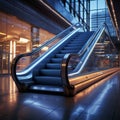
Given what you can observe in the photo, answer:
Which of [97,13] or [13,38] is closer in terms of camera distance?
[13,38]

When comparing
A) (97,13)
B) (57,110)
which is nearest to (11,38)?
(57,110)

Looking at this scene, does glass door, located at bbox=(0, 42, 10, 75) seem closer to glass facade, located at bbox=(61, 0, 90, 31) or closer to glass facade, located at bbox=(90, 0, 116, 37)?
glass facade, located at bbox=(61, 0, 90, 31)

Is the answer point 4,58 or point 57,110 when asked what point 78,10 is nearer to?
point 4,58

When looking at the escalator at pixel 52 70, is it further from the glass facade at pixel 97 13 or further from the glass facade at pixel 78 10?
the glass facade at pixel 97 13

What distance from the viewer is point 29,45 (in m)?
17.2

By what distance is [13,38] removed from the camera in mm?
15703

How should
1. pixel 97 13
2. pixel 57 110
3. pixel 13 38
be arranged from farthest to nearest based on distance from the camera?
pixel 97 13, pixel 13 38, pixel 57 110

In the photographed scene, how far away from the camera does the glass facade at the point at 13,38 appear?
1428cm

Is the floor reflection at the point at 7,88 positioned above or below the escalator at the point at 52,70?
below

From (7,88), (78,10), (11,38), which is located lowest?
(7,88)

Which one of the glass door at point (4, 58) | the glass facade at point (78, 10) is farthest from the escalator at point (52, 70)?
the glass facade at point (78, 10)

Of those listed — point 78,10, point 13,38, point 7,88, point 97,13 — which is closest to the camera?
point 7,88

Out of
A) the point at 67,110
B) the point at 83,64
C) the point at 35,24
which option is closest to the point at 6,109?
the point at 67,110

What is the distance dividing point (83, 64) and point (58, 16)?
1087 cm
